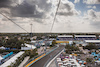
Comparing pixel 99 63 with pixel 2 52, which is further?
pixel 2 52

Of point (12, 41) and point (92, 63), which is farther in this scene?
point (12, 41)

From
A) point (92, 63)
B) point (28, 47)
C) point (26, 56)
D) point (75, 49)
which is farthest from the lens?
point (28, 47)

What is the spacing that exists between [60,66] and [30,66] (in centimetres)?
247

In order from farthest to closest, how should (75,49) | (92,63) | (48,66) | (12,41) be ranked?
(12,41) < (75,49) < (92,63) < (48,66)

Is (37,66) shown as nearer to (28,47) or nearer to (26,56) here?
(26,56)

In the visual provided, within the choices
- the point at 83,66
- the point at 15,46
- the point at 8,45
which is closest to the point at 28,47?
the point at 15,46

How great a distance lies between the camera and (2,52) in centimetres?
1515

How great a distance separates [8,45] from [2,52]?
2.61 metres

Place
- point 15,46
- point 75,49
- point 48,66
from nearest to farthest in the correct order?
point 48,66, point 75,49, point 15,46

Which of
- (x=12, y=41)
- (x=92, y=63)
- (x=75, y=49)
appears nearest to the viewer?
(x=92, y=63)

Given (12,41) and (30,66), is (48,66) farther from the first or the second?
(12,41)

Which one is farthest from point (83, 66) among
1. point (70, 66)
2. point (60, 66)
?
point (60, 66)

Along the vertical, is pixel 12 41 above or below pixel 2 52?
above

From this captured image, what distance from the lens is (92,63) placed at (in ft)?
28.7
